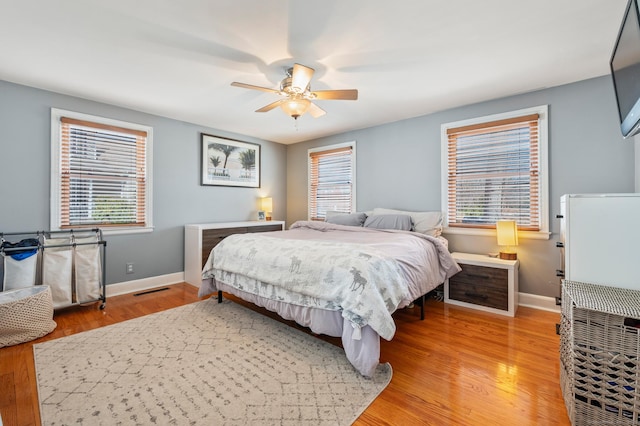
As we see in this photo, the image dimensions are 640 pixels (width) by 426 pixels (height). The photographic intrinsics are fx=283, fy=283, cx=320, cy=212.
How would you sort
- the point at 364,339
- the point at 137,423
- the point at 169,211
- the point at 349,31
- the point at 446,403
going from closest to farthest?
the point at 137,423, the point at 446,403, the point at 364,339, the point at 349,31, the point at 169,211

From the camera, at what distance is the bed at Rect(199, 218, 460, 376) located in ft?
6.09

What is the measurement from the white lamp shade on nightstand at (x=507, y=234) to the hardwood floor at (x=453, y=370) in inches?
23.8

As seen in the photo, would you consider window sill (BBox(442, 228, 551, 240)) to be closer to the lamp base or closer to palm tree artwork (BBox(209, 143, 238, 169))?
the lamp base

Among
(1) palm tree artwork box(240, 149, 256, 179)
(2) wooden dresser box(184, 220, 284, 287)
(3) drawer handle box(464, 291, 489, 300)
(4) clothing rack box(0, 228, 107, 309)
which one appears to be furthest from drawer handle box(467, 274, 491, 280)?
(4) clothing rack box(0, 228, 107, 309)


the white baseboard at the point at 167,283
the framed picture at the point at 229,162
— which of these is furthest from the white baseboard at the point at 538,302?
the framed picture at the point at 229,162

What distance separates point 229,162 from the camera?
4816mm

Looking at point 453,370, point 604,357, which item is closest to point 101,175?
point 453,370

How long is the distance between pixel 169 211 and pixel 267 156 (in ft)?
6.80

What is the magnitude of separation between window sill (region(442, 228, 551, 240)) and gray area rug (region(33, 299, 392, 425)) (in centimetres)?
228

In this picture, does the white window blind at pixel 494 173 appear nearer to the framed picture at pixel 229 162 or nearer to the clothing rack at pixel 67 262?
the framed picture at pixel 229 162

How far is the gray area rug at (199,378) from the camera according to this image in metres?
1.54

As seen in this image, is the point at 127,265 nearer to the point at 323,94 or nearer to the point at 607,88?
the point at 323,94

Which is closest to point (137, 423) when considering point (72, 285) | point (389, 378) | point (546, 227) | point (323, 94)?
point (389, 378)

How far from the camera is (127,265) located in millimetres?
3713
